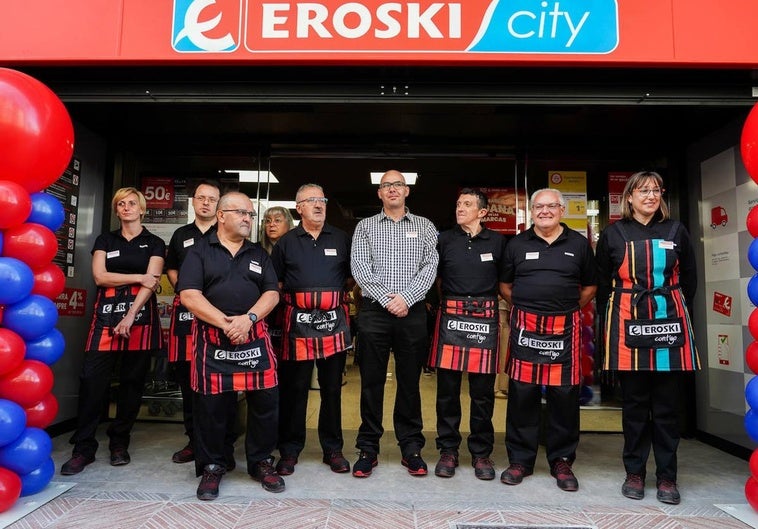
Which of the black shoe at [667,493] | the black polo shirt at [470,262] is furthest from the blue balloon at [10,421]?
the black shoe at [667,493]

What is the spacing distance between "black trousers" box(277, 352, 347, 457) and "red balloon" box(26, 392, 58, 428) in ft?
4.21

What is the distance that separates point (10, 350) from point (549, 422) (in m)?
3.01

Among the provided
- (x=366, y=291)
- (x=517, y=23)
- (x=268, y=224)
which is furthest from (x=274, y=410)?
(x=517, y=23)

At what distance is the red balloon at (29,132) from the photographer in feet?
8.05

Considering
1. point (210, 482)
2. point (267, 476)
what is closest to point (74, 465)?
point (210, 482)

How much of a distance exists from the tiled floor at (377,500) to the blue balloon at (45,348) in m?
0.77

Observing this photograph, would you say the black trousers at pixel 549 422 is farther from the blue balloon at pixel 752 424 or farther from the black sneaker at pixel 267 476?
the black sneaker at pixel 267 476

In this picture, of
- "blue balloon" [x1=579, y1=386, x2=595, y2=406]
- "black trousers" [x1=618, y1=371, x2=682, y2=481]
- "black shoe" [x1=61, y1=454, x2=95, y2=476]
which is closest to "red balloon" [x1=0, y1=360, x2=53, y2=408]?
"black shoe" [x1=61, y1=454, x2=95, y2=476]

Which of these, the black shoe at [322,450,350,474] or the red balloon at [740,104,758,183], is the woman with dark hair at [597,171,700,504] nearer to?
the red balloon at [740,104,758,183]

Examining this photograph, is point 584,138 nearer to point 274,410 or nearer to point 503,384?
point 503,384

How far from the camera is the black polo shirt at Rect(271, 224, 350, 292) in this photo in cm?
305

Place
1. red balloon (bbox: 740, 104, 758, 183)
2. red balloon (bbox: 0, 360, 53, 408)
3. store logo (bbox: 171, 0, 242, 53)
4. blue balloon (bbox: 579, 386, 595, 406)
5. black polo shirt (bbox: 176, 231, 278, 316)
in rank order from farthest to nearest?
blue balloon (bbox: 579, 386, 595, 406)
store logo (bbox: 171, 0, 242, 53)
black polo shirt (bbox: 176, 231, 278, 316)
red balloon (bbox: 740, 104, 758, 183)
red balloon (bbox: 0, 360, 53, 408)

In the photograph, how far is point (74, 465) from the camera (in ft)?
9.80

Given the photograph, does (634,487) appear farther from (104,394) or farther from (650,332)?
(104,394)
